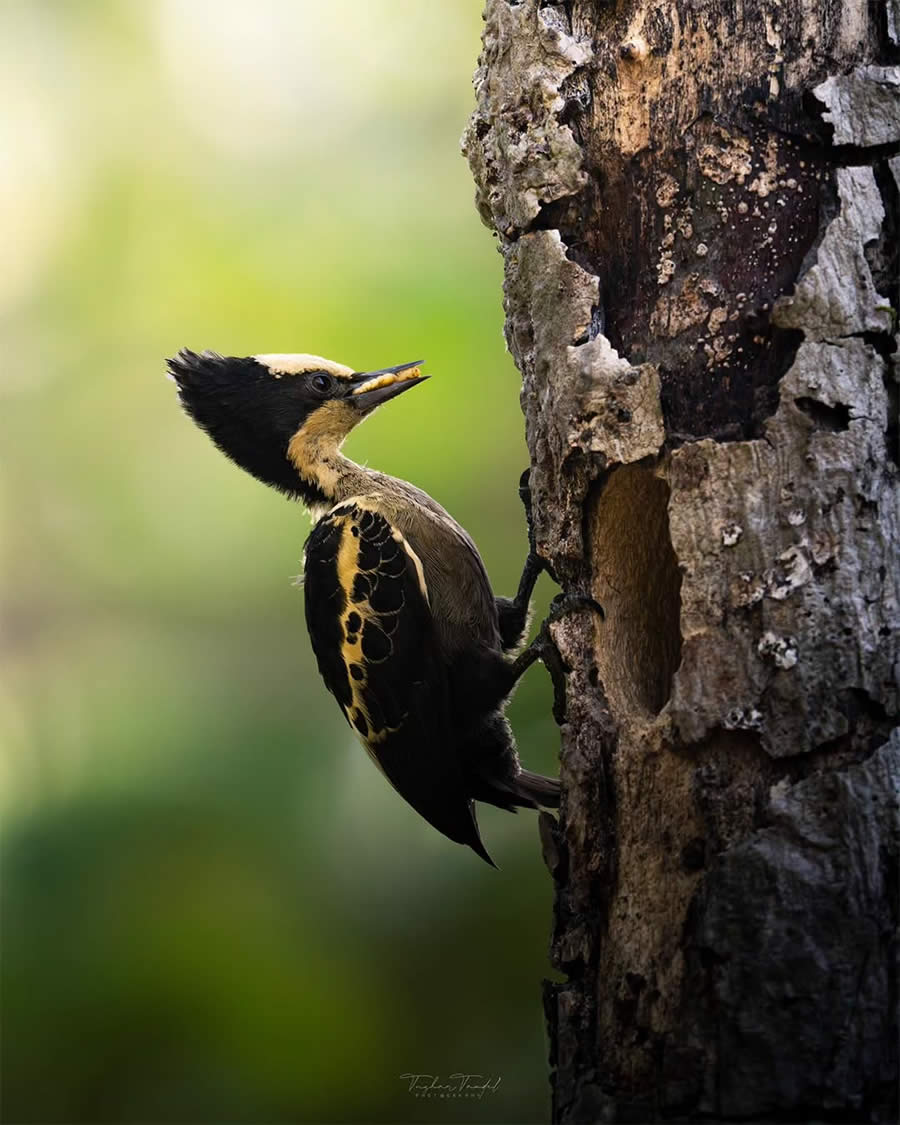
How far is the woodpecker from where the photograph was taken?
3311 millimetres

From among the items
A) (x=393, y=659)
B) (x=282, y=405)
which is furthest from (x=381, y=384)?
(x=393, y=659)

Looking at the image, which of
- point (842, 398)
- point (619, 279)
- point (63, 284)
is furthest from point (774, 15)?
point (63, 284)

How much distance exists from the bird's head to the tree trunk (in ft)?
4.43

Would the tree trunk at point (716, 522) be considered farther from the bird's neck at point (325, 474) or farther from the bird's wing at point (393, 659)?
the bird's neck at point (325, 474)

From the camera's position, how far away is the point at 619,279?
2.23m

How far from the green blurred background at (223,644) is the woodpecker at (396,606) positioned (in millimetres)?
191

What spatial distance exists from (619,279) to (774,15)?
0.52 m

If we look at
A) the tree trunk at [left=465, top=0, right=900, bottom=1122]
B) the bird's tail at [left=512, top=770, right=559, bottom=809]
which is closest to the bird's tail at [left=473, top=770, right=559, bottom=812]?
the bird's tail at [left=512, top=770, right=559, bottom=809]

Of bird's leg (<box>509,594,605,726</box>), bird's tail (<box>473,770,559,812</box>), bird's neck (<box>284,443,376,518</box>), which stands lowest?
bird's tail (<box>473,770,559,812</box>)

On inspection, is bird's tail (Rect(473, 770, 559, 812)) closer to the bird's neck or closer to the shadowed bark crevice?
the bird's neck

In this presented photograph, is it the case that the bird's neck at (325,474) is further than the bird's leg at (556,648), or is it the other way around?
the bird's neck at (325,474)

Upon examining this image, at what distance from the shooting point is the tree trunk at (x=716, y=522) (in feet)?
5.91

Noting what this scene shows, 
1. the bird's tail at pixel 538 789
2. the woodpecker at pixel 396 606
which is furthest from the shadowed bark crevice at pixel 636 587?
the bird's tail at pixel 538 789

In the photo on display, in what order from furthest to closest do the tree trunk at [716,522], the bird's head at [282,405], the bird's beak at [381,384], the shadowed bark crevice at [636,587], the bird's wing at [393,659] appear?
the bird's head at [282,405], the bird's beak at [381,384], the bird's wing at [393,659], the shadowed bark crevice at [636,587], the tree trunk at [716,522]
